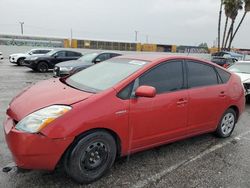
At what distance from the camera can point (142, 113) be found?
3.62m

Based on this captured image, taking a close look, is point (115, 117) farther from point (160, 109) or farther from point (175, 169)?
point (175, 169)

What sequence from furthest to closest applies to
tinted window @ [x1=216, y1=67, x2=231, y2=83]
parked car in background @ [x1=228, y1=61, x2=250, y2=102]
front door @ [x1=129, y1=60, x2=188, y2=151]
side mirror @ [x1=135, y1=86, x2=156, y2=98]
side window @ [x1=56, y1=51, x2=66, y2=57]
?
side window @ [x1=56, y1=51, x2=66, y2=57] → parked car in background @ [x1=228, y1=61, x2=250, y2=102] → tinted window @ [x1=216, y1=67, x2=231, y2=83] → front door @ [x1=129, y1=60, x2=188, y2=151] → side mirror @ [x1=135, y1=86, x2=156, y2=98]

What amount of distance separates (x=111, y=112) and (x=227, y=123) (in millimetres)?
2761

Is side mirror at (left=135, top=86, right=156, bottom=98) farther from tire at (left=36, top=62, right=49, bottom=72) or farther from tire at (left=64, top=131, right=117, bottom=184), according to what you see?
tire at (left=36, top=62, right=49, bottom=72)

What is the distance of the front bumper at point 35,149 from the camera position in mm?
Answer: 2914

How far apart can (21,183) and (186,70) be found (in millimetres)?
2785

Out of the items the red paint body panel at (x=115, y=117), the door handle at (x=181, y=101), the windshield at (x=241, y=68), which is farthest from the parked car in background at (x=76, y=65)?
the door handle at (x=181, y=101)

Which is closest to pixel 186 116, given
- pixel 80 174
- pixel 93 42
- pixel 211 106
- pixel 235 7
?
pixel 211 106

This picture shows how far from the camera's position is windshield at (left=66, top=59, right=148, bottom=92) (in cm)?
370

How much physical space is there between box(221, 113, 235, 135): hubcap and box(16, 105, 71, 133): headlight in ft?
10.3

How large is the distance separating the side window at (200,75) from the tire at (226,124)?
71 centimetres

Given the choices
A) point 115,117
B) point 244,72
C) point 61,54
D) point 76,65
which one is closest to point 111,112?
point 115,117

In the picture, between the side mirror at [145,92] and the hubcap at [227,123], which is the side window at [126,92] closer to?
the side mirror at [145,92]

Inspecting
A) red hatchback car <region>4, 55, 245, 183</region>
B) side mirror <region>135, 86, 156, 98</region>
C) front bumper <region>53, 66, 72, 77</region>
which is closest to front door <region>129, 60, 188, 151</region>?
red hatchback car <region>4, 55, 245, 183</region>
